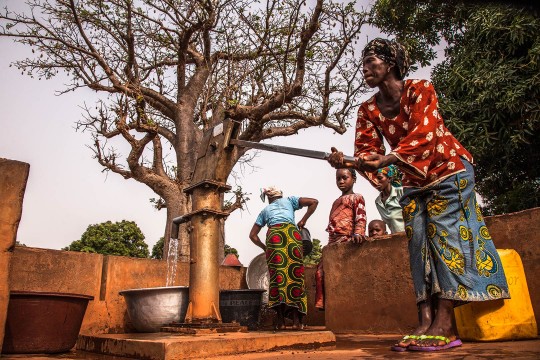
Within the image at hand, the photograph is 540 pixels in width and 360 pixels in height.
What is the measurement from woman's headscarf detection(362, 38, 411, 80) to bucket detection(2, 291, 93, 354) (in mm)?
3000

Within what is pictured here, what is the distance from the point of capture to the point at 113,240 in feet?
77.2

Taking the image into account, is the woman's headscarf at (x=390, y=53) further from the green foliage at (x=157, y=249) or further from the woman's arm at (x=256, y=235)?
the green foliage at (x=157, y=249)

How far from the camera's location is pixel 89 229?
934 inches

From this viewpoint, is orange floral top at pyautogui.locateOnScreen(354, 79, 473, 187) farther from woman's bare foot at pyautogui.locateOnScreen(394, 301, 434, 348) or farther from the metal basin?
the metal basin

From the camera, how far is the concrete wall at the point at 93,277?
460 cm

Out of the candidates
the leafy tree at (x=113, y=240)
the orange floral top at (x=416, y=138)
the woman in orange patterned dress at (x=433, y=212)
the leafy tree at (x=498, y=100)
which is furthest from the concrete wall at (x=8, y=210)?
the leafy tree at (x=113, y=240)

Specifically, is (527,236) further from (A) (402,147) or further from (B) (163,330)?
(B) (163,330)

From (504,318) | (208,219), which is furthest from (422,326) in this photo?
(208,219)

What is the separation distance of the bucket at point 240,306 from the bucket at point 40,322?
1.82 metres

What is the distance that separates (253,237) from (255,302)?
95cm

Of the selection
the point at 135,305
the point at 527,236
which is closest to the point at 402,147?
the point at 527,236

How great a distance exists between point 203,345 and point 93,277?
2.69 meters

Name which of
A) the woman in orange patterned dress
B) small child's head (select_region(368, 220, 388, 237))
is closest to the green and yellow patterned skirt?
small child's head (select_region(368, 220, 388, 237))

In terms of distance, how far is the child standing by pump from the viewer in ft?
17.5
